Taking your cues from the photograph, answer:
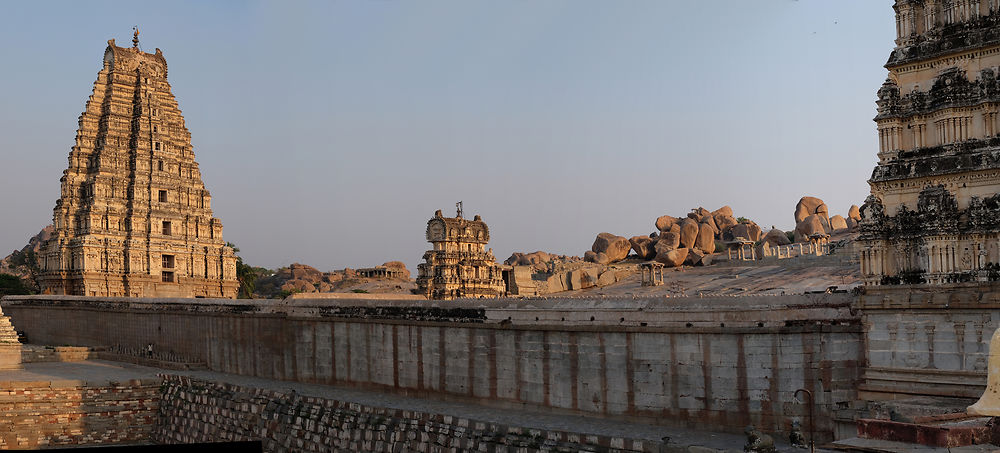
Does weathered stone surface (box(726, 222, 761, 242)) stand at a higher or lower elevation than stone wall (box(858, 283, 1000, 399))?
higher

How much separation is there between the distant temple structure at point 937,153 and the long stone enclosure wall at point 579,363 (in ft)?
8.15

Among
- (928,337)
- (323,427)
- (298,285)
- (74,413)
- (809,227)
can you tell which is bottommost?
(74,413)

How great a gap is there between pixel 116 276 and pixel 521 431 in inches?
1802

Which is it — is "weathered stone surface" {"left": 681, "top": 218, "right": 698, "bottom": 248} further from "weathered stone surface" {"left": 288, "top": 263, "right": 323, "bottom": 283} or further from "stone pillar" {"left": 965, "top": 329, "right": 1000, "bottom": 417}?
"stone pillar" {"left": 965, "top": 329, "right": 1000, "bottom": 417}

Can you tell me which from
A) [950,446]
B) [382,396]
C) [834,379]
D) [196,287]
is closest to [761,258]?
[196,287]

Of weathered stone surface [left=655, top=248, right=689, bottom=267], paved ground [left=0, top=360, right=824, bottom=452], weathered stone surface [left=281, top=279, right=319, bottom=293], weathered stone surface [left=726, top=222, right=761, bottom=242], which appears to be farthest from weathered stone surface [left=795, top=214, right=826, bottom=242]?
paved ground [left=0, top=360, right=824, bottom=452]

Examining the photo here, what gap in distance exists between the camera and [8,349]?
139ft

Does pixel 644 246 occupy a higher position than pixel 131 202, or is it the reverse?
pixel 131 202

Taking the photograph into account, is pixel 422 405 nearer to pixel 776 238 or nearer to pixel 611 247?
pixel 611 247

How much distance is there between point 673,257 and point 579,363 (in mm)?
62655

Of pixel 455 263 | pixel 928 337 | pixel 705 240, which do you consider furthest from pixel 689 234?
pixel 928 337

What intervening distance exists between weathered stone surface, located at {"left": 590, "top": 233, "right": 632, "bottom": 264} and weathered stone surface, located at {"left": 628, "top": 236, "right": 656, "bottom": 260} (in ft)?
2.47

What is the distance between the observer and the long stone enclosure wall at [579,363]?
2002 cm

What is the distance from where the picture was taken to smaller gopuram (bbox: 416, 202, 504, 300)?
201 feet
